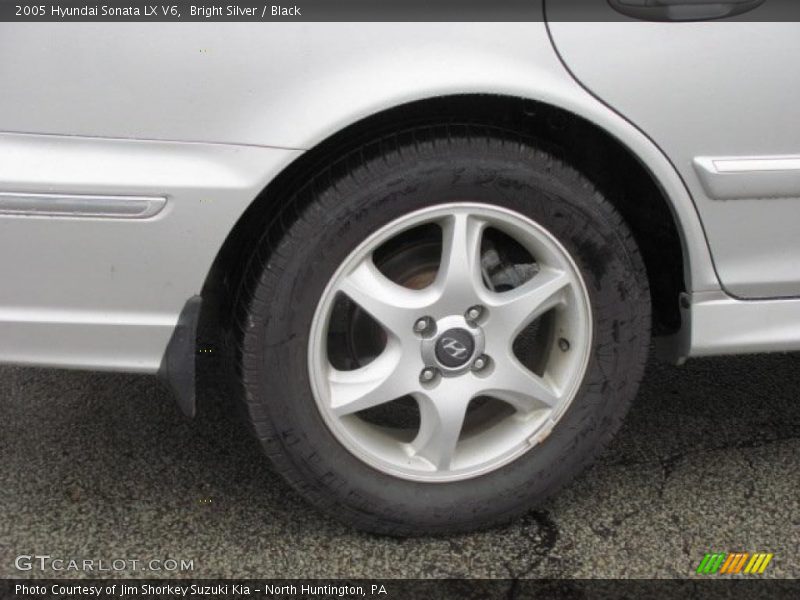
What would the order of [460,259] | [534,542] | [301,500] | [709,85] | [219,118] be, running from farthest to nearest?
[301,500] < [534,542] < [460,259] < [709,85] < [219,118]

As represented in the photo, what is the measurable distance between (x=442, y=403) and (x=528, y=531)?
1.36ft

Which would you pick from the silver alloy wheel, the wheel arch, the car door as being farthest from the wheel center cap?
the car door

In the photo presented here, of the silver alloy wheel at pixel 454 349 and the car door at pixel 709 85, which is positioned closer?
the car door at pixel 709 85

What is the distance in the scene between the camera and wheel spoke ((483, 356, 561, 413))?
7.48 feet

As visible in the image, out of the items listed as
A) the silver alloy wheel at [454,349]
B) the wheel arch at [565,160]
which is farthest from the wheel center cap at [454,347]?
the wheel arch at [565,160]

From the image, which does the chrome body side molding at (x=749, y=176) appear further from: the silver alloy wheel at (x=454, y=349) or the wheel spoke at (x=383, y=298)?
the wheel spoke at (x=383, y=298)

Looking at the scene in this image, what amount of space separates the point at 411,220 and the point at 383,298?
0.18 meters

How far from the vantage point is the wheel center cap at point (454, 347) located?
2.21m

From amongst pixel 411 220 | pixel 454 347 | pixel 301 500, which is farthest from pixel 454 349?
pixel 301 500

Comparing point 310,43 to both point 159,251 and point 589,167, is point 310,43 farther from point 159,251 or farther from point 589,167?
point 589,167

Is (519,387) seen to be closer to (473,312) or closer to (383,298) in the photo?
(473,312)

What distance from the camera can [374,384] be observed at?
2.23 meters

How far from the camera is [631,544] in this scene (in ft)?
7.79

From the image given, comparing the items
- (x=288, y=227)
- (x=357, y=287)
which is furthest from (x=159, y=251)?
(x=357, y=287)
